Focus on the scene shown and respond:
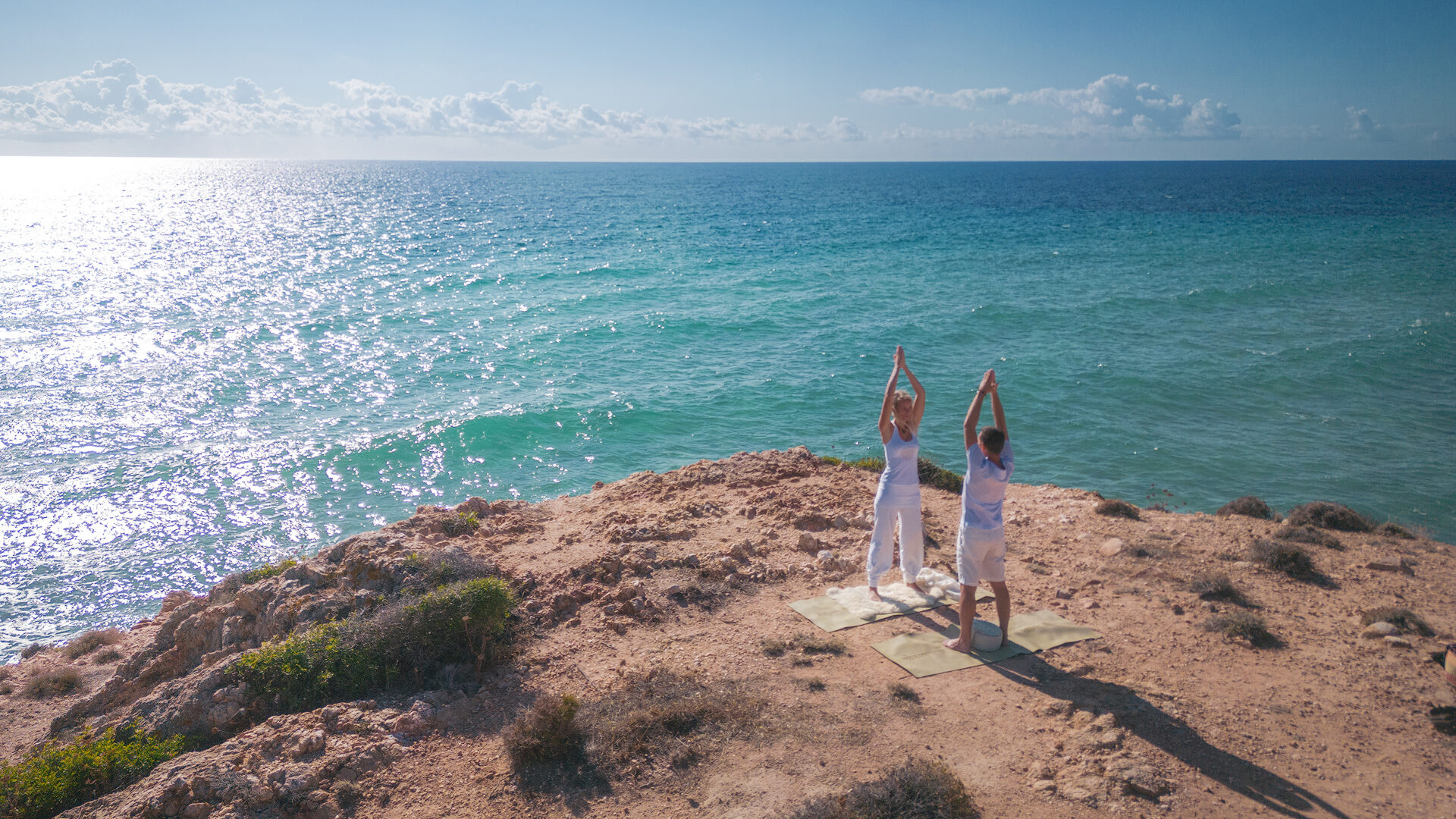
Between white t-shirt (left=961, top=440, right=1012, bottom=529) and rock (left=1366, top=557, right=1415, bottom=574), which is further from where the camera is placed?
rock (left=1366, top=557, right=1415, bottom=574)

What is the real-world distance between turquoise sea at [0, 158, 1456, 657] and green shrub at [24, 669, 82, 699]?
2.77m

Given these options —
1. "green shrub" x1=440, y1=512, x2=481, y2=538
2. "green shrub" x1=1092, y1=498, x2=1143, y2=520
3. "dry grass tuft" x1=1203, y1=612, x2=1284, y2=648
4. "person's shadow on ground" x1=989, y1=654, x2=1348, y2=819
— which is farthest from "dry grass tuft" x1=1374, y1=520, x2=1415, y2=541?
"green shrub" x1=440, y1=512, x2=481, y2=538

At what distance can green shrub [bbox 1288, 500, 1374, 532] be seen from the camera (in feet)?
34.8

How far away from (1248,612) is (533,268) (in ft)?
130

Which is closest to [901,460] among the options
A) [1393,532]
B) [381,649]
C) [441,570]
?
[441,570]

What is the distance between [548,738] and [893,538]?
4245 mm

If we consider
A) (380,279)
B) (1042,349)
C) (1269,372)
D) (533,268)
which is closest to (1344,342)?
(1269,372)

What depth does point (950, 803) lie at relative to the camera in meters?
5.34

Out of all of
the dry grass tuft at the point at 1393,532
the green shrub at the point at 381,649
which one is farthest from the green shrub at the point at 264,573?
the dry grass tuft at the point at 1393,532

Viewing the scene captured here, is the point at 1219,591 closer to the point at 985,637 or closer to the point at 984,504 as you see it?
the point at 985,637

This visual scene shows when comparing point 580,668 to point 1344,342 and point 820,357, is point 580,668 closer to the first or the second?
point 820,357

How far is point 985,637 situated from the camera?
7531 millimetres

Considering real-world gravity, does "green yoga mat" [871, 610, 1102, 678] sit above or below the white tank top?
below

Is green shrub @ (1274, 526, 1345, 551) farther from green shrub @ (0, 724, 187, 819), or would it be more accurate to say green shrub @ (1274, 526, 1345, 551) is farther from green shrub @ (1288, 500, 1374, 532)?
green shrub @ (0, 724, 187, 819)
